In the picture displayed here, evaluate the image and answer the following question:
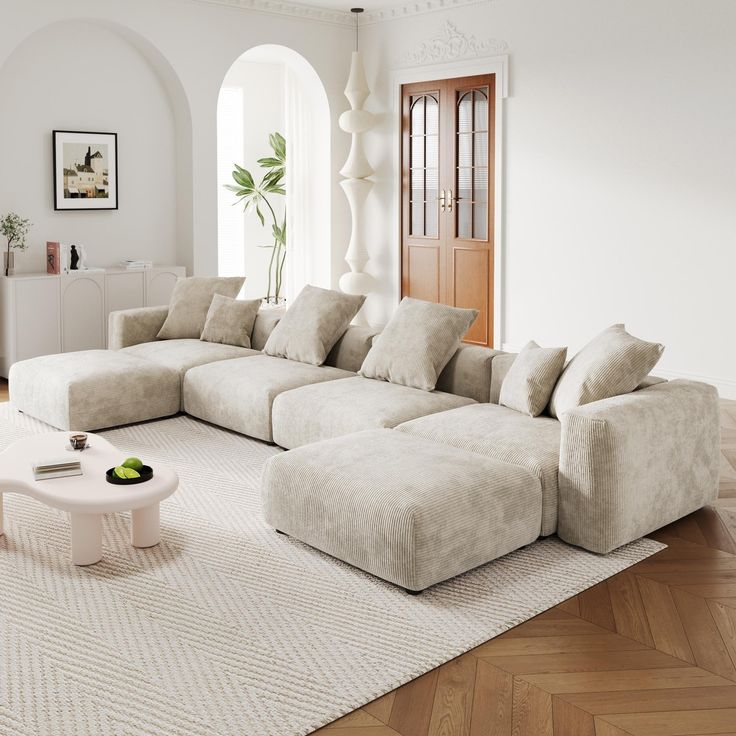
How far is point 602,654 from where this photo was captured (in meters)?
2.74

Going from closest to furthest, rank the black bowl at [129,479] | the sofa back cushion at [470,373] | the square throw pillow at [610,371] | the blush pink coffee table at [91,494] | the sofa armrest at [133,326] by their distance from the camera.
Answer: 1. the blush pink coffee table at [91,494]
2. the black bowl at [129,479]
3. the square throw pillow at [610,371]
4. the sofa back cushion at [470,373]
5. the sofa armrest at [133,326]

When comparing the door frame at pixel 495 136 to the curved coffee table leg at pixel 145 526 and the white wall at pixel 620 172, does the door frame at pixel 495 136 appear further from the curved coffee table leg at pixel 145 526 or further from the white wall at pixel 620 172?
the curved coffee table leg at pixel 145 526

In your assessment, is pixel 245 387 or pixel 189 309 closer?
pixel 245 387

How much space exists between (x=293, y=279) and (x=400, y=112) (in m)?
1.92

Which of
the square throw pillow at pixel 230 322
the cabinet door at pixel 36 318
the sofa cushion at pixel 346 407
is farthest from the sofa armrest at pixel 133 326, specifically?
the sofa cushion at pixel 346 407

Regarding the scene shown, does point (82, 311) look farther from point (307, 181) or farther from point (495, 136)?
point (495, 136)

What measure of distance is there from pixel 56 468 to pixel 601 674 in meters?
2.11

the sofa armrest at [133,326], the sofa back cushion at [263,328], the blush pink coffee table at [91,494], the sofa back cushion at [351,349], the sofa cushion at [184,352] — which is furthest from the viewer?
the sofa armrest at [133,326]

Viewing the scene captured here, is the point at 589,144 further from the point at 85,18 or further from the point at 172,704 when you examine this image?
the point at 172,704

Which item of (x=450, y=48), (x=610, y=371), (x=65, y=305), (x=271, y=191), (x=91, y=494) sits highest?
(x=450, y=48)

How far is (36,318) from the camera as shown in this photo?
665 cm

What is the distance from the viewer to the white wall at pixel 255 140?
379 inches

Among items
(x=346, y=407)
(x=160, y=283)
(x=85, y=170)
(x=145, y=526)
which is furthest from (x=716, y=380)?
(x=85, y=170)

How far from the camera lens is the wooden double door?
7.48 m
